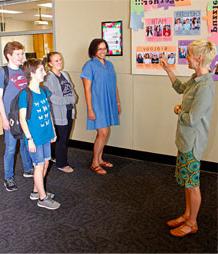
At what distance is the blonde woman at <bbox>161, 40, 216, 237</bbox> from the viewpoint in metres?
1.94

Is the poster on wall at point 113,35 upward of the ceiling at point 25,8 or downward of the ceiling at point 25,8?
downward

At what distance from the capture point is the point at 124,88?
151 inches

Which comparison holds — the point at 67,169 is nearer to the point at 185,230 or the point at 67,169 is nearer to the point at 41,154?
the point at 41,154

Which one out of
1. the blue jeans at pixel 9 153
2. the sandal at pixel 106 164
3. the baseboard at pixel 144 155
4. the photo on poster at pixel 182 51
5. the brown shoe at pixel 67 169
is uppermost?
the photo on poster at pixel 182 51

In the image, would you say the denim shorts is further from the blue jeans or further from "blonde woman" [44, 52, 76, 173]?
"blonde woman" [44, 52, 76, 173]

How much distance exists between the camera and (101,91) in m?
3.33

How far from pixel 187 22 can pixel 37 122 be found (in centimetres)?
190

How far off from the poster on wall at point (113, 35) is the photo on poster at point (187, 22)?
692 millimetres

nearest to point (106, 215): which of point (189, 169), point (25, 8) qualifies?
point (189, 169)

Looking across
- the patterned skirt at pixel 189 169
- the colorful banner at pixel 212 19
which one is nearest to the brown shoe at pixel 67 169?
the patterned skirt at pixel 189 169

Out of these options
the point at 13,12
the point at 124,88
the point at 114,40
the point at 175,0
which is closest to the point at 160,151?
the point at 124,88

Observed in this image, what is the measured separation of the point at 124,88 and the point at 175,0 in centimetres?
113

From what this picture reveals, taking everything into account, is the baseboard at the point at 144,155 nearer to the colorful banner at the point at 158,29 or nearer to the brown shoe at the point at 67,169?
the brown shoe at the point at 67,169

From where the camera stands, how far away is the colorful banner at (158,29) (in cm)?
339
